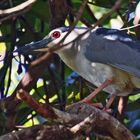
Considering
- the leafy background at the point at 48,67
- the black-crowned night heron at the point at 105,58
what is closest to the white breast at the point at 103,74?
the black-crowned night heron at the point at 105,58

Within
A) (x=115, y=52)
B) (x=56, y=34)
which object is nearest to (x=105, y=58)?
(x=115, y=52)

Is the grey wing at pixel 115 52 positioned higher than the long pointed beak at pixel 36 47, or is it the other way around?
the long pointed beak at pixel 36 47

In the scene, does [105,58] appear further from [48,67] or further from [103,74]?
[48,67]

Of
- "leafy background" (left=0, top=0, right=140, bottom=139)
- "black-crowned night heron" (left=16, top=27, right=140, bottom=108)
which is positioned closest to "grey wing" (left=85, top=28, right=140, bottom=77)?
"black-crowned night heron" (left=16, top=27, right=140, bottom=108)

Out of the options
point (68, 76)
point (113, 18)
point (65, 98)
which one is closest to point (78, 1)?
point (113, 18)

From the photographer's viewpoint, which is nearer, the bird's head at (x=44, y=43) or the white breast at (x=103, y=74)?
the bird's head at (x=44, y=43)

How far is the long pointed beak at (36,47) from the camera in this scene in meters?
2.34

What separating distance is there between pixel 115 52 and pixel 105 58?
0.09 metres

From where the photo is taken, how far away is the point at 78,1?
2883mm

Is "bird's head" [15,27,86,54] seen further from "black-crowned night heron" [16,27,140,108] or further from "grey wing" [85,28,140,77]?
"grey wing" [85,28,140,77]

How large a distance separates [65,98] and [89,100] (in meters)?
0.24

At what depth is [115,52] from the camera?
2.58m

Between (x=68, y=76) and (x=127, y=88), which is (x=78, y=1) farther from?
(x=127, y=88)

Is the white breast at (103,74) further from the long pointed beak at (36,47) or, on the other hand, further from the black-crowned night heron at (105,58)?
the long pointed beak at (36,47)
